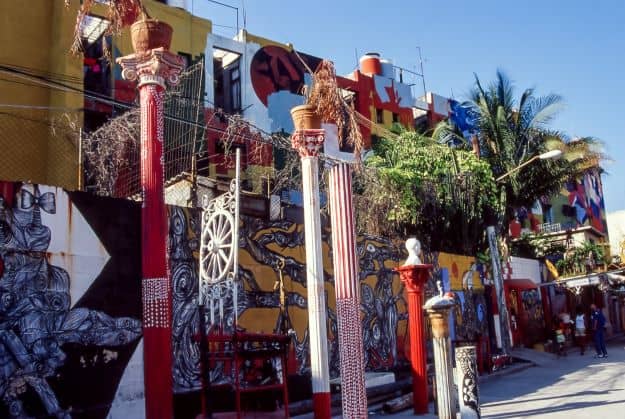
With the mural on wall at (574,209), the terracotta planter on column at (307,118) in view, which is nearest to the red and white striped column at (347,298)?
the terracotta planter on column at (307,118)

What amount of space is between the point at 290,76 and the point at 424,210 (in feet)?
30.2

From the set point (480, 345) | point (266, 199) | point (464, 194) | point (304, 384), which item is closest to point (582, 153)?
point (464, 194)

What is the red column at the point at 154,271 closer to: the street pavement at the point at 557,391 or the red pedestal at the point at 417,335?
the red pedestal at the point at 417,335

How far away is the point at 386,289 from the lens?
15.6 m

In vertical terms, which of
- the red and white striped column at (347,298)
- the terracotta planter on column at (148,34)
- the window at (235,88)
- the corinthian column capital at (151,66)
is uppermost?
the window at (235,88)

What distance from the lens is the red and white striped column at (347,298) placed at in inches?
341

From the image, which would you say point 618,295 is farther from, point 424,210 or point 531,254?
point 424,210

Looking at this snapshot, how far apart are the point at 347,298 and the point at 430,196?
1359 centimetres

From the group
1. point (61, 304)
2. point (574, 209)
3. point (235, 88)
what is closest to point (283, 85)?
point (235, 88)

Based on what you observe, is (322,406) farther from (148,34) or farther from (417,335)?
(148,34)

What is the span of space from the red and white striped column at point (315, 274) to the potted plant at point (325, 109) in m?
0.23

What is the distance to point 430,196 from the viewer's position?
71.7 ft

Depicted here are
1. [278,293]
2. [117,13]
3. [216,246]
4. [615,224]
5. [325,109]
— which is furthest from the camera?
[615,224]

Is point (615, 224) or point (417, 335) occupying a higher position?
point (615, 224)
